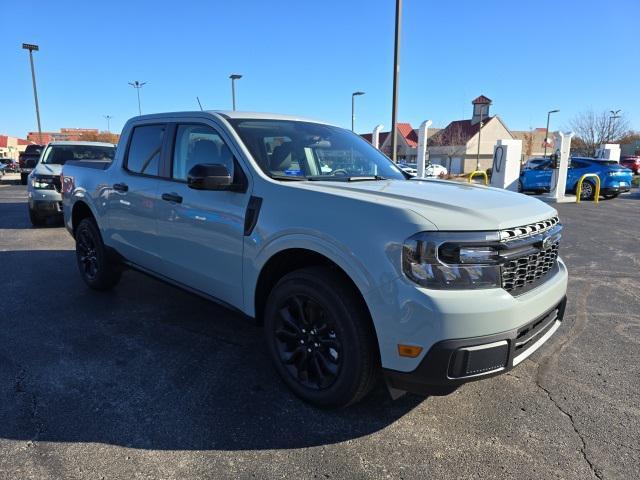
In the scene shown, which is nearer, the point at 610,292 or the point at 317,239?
the point at 317,239

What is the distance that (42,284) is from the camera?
5605mm

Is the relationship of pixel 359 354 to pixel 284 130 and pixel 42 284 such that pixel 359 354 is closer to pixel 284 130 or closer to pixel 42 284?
pixel 284 130

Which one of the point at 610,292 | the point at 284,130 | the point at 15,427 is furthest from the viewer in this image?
the point at 610,292

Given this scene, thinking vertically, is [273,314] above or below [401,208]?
below

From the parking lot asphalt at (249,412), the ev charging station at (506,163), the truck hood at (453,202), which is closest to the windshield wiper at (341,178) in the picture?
the truck hood at (453,202)

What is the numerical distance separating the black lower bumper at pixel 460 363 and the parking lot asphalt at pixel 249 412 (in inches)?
17.0

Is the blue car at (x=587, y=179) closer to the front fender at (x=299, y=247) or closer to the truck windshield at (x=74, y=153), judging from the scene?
the truck windshield at (x=74, y=153)

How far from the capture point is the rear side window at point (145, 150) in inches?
164

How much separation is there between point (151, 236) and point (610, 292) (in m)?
5.13

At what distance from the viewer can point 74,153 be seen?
1054cm

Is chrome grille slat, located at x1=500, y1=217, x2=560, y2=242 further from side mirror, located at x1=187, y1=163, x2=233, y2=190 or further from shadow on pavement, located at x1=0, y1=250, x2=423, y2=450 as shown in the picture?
side mirror, located at x1=187, y1=163, x2=233, y2=190

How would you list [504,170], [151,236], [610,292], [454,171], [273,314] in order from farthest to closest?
[454,171] → [504,170] → [610,292] → [151,236] → [273,314]

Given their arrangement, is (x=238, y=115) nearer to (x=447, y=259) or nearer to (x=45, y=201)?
(x=447, y=259)

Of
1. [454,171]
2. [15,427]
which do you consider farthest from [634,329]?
[454,171]
